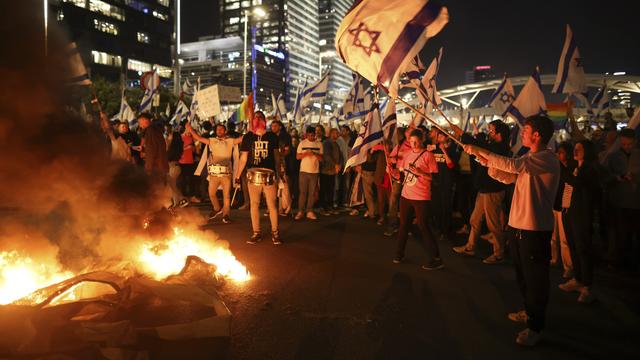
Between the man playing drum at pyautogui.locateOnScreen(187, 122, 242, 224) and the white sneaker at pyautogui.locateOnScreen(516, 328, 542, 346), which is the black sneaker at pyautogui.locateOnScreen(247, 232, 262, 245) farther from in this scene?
the white sneaker at pyautogui.locateOnScreen(516, 328, 542, 346)

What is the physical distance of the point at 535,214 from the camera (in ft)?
13.0

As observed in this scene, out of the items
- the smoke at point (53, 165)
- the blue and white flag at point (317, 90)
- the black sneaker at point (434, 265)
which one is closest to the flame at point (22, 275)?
the smoke at point (53, 165)

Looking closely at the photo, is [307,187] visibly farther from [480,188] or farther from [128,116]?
[128,116]

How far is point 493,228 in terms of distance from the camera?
6.78 m

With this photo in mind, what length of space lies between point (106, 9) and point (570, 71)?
8772 cm

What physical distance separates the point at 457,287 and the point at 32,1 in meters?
6.04

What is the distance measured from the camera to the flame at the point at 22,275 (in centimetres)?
418

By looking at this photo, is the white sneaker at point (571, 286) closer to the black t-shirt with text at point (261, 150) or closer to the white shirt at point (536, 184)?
the white shirt at point (536, 184)

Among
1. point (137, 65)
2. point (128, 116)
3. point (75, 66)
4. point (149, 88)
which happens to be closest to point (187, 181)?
point (149, 88)

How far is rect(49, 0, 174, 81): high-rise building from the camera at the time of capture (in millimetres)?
74312

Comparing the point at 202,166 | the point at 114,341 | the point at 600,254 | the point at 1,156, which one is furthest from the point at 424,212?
the point at 202,166

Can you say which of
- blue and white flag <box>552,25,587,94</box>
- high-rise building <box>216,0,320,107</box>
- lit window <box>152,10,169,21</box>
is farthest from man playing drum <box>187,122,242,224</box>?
high-rise building <box>216,0,320,107</box>

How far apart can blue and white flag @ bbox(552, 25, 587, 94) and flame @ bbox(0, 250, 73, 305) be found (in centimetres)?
990

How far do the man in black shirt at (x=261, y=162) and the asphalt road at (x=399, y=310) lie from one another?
0.51 meters
